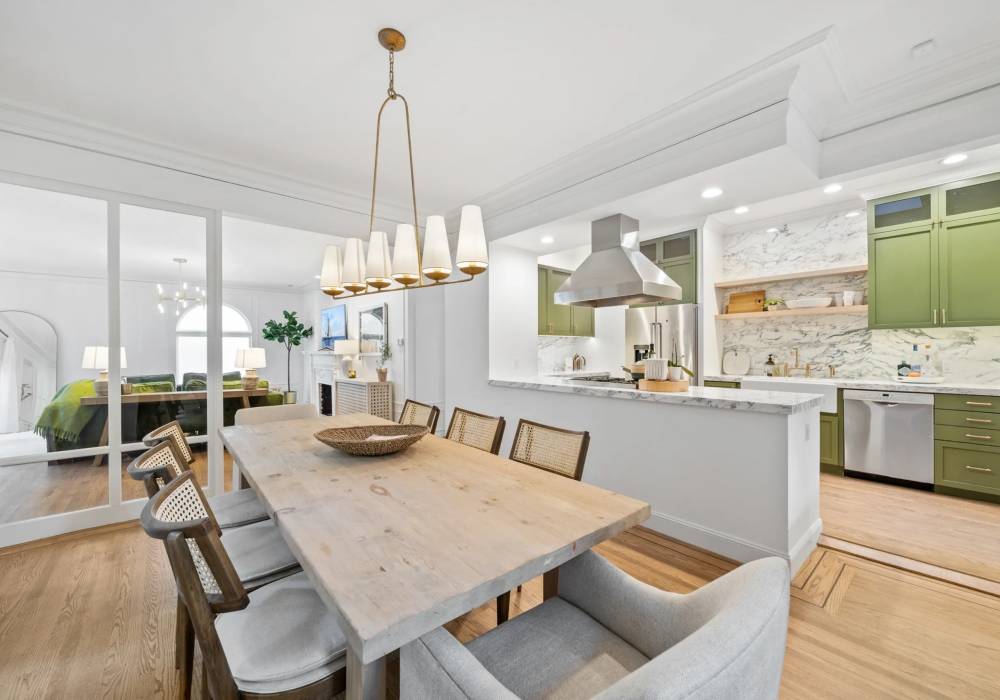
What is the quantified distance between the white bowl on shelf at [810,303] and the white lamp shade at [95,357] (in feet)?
18.8

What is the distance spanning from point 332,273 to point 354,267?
0.53 ft

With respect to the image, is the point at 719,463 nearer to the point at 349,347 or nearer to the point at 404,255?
the point at 404,255

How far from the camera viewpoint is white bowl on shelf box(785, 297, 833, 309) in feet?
13.5

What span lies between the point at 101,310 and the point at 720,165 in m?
4.06

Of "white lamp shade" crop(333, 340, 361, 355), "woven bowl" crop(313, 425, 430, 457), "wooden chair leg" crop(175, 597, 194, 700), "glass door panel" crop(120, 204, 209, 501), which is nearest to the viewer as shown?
"wooden chair leg" crop(175, 597, 194, 700)

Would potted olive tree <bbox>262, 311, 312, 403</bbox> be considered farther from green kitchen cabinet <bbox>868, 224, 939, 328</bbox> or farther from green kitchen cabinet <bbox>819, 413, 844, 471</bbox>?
green kitchen cabinet <bbox>868, 224, 939, 328</bbox>

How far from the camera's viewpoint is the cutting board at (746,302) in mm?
4559

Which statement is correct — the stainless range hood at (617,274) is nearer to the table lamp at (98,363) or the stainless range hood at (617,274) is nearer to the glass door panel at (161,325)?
the glass door panel at (161,325)

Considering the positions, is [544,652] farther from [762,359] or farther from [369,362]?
[369,362]

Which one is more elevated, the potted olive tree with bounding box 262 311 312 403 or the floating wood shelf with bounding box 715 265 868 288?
the floating wood shelf with bounding box 715 265 868 288

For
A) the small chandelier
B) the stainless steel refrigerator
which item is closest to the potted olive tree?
the small chandelier

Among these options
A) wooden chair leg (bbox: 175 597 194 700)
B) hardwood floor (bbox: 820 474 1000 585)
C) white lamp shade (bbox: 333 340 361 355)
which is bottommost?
hardwood floor (bbox: 820 474 1000 585)

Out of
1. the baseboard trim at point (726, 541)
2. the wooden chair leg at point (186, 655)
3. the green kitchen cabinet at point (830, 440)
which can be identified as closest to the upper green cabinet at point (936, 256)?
the green kitchen cabinet at point (830, 440)

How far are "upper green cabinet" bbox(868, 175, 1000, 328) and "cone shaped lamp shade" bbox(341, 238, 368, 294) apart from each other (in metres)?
4.25
